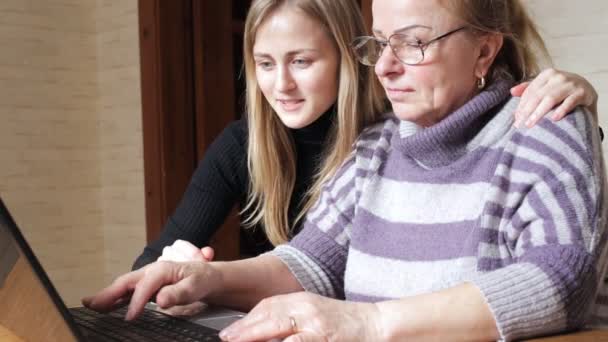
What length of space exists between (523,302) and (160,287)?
53cm

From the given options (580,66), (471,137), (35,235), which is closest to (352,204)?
(471,137)

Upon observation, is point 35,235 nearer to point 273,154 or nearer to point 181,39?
point 181,39

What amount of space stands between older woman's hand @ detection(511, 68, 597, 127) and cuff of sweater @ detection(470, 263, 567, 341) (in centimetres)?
26

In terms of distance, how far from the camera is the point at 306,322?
0.89m

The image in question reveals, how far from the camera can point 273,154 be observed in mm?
1777

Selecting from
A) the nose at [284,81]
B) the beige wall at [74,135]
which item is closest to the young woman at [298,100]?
the nose at [284,81]

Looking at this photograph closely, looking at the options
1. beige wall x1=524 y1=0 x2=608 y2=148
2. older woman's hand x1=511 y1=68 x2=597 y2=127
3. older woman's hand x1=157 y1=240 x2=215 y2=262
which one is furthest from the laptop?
beige wall x1=524 y1=0 x2=608 y2=148

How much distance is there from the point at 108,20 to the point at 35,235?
947mm

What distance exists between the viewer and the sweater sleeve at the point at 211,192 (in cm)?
194

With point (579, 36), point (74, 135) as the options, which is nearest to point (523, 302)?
point (579, 36)

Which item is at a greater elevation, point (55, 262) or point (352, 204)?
point (352, 204)

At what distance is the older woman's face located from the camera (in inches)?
47.2

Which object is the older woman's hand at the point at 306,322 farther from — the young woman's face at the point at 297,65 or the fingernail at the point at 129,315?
the young woman's face at the point at 297,65

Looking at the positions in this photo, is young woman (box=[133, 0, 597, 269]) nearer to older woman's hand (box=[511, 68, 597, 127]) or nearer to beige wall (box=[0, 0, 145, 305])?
older woman's hand (box=[511, 68, 597, 127])
